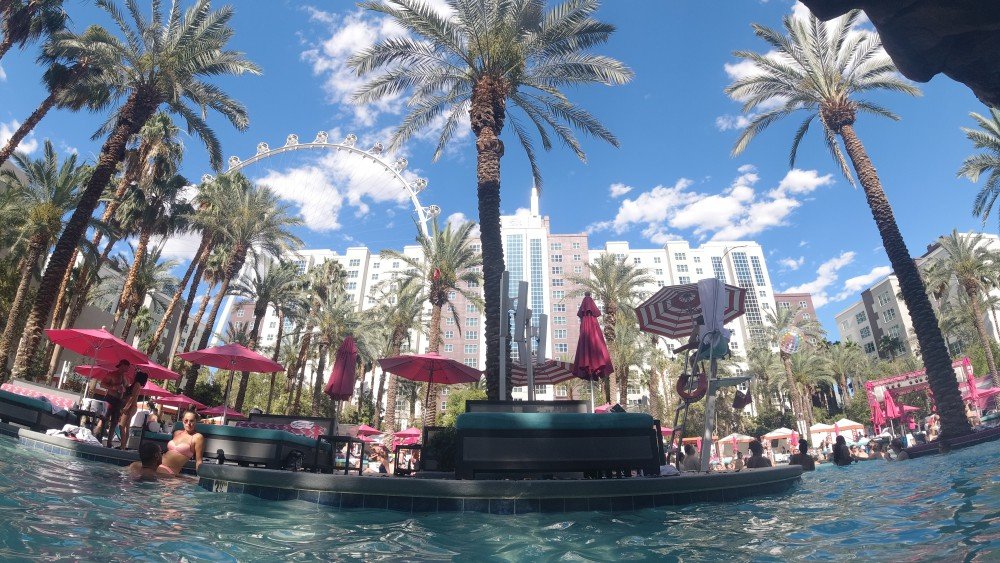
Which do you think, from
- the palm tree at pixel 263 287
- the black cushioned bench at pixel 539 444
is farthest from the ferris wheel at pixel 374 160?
the black cushioned bench at pixel 539 444

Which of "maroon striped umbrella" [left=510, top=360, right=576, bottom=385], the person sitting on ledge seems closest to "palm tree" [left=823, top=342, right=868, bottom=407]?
"maroon striped umbrella" [left=510, top=360, right=576, bottom=385]

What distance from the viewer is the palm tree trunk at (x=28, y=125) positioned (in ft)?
74.0

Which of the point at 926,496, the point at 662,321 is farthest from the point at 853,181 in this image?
the point at 926,496

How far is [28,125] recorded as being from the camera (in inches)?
919

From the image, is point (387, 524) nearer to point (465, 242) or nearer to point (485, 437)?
point (485, 437)

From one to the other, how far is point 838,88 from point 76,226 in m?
27.9

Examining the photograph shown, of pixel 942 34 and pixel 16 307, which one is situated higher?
pixel 16 307

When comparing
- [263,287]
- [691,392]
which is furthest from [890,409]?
[263,287]

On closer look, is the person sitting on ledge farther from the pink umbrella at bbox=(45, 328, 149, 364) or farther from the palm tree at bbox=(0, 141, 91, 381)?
the palm tree at bbox=(0, 141, 91, 381)

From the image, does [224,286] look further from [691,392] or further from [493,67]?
[691,392]

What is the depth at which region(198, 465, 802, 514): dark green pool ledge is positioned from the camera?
588 cm

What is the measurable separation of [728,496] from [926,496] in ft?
8.01

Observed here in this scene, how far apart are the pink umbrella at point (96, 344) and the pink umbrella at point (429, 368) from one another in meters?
6.60

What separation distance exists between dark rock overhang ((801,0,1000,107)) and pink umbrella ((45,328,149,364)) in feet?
51.7
